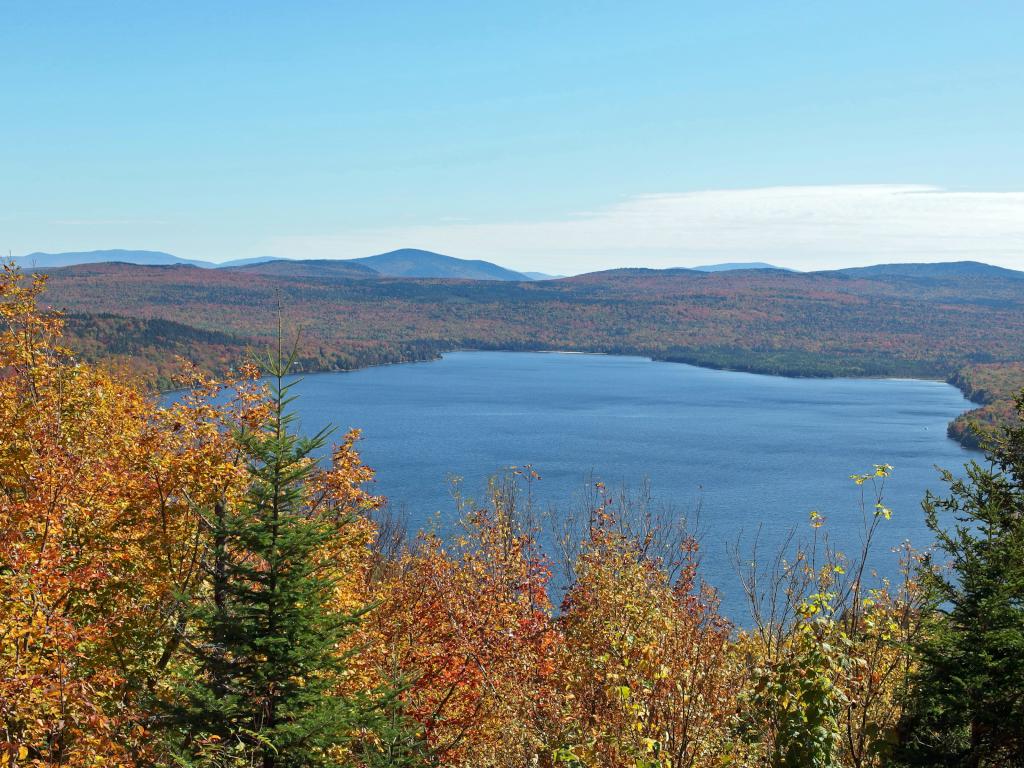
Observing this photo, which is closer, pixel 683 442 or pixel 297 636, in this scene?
pixel 297 636

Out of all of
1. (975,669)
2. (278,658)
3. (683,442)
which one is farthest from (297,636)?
(683,442)

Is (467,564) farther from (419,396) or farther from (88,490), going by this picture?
(419,396)

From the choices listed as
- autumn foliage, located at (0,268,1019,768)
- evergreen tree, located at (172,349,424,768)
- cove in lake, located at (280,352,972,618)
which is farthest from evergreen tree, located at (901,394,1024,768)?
cove in lake, located at (280,352,972,618)

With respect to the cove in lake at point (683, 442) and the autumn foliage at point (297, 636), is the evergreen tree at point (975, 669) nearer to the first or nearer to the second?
the autumn foliage at point (297, 636)

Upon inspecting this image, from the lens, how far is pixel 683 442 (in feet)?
326

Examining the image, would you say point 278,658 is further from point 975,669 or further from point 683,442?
point 683,442

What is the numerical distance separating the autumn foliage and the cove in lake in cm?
1574

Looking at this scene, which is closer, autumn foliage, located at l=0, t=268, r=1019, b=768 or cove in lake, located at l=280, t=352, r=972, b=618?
autumn foliage, located at l=0, t=268, r=1019, b=768

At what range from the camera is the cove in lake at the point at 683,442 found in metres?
60.6

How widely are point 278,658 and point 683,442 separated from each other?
91.6m

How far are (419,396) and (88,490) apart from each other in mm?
129322

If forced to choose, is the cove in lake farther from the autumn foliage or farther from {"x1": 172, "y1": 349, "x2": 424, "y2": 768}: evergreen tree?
{"x1": 172, "y1": 349, "x2": 424, "y2": 768}: evergreen tree

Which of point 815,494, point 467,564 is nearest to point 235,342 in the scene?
point 815,494

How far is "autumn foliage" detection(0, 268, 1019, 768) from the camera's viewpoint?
8.09 meters
